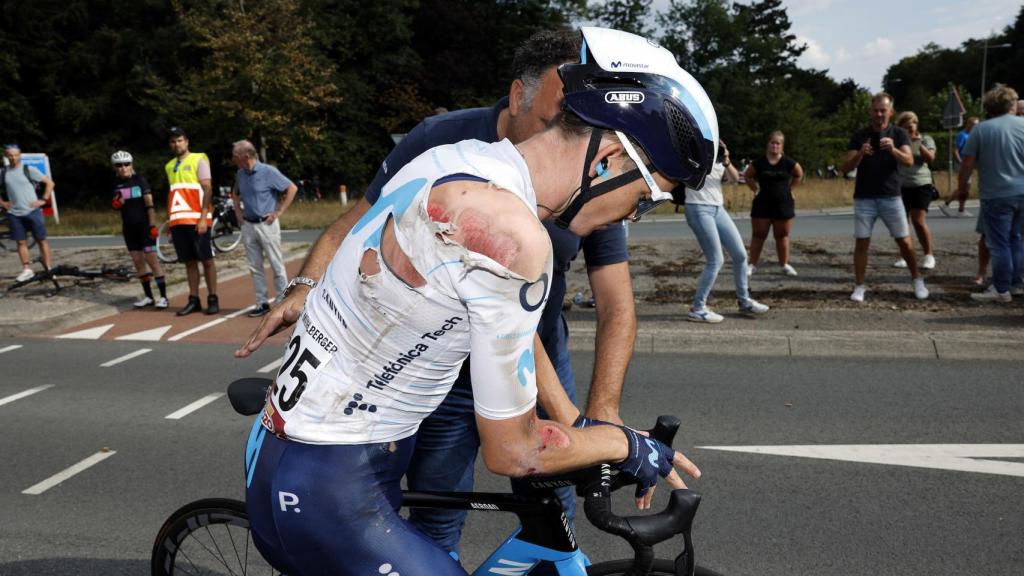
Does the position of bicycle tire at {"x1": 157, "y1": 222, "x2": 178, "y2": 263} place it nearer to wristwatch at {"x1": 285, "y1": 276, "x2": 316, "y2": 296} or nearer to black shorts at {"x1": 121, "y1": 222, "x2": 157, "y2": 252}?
black shorts at {"x1": 121, "y1": 222, "x2": 157, "y2": 252}

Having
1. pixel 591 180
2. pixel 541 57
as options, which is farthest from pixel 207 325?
pixel 591 180

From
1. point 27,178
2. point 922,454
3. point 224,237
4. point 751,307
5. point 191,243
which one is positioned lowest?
point 922,454

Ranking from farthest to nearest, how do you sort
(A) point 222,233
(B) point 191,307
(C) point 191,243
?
1. (A) point 222,233
2. (B) point 191,307
3. (C) point 191,243

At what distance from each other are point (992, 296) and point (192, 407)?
25.0ft

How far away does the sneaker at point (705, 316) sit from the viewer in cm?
778

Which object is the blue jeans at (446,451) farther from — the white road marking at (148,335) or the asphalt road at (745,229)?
the asphalt road at (745,229)

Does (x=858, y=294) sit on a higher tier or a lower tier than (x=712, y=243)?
lower

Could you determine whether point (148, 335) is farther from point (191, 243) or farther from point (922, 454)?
point (922, 454)

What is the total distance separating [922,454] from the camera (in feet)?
14.9

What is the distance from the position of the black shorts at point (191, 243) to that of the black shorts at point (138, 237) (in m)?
0.54

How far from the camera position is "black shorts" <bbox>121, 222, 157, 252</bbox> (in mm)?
9805

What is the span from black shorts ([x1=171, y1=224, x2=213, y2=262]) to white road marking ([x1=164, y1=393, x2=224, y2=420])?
374 centimetres

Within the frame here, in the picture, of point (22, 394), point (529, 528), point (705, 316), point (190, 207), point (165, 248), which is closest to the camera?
point (529, 528)

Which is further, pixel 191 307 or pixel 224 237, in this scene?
pixel 224 237
